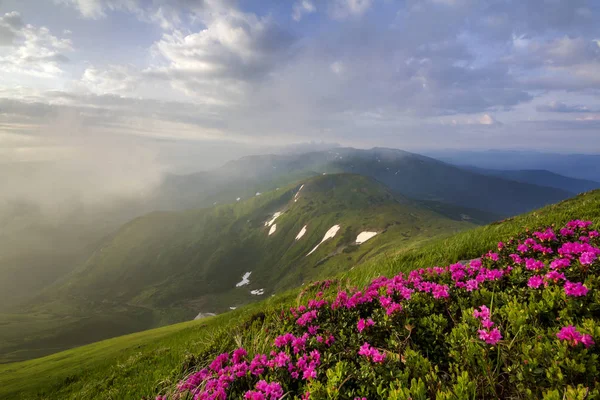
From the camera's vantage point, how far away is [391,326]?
14.8 ft

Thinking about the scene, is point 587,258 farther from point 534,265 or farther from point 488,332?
point 488,332

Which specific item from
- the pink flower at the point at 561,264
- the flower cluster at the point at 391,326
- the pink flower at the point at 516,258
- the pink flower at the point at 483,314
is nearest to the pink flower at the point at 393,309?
the flower cluster at the point at 391,326

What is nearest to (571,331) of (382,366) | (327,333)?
(382,366)

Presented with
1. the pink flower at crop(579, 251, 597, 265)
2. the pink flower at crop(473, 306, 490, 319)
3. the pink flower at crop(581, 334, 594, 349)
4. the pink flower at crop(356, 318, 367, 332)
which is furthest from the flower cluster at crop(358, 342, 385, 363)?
the pink flower at crop(579, 251, 597, 265)

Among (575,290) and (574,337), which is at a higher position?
(575,290)

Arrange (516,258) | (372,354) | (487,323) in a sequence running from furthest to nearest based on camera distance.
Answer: (516,258), (372,354), (487,323)

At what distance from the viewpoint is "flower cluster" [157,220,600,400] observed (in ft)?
12.0

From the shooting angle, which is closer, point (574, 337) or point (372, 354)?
point (574, 337)

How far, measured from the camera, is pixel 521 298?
14.0ft

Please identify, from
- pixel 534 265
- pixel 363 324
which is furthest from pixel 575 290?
pixel 363 324

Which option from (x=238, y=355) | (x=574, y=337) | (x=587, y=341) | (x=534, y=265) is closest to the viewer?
(x=587, y=341)

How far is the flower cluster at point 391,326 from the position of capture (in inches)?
143

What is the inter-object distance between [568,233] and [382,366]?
591cm

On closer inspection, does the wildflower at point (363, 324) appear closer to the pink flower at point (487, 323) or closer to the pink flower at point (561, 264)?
the pink flower at point (487, 323)
